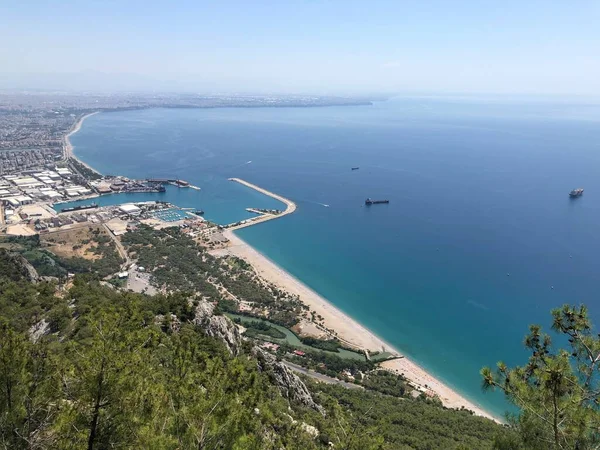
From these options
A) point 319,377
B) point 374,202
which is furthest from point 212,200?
point 319,377

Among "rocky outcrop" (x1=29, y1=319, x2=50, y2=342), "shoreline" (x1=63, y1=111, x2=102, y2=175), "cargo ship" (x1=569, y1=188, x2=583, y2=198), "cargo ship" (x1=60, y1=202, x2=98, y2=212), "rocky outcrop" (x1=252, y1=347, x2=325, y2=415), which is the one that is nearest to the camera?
"rocky outcrop" (x1=29, y1=319, x2=50, y2=342)

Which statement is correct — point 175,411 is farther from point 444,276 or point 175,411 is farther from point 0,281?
point 444,276

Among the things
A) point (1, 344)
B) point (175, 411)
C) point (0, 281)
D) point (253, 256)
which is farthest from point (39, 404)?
point (253, 256)

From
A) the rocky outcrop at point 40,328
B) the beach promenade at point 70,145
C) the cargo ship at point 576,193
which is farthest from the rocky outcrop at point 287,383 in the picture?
the beach promenade at point 70,145

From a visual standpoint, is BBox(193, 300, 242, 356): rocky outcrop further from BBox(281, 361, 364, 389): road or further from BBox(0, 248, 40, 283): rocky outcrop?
BBox(0, 248, 40, 283): rocky outcrop

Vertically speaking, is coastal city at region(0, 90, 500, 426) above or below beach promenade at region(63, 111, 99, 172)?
below

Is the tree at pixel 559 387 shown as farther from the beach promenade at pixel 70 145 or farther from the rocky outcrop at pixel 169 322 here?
the beach promenade at pixel 70 145

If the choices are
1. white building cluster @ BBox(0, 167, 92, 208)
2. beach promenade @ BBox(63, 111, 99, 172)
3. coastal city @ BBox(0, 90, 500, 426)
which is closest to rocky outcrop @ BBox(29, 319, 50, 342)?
coastal city @ BBox(0, 90, 500, 426)
